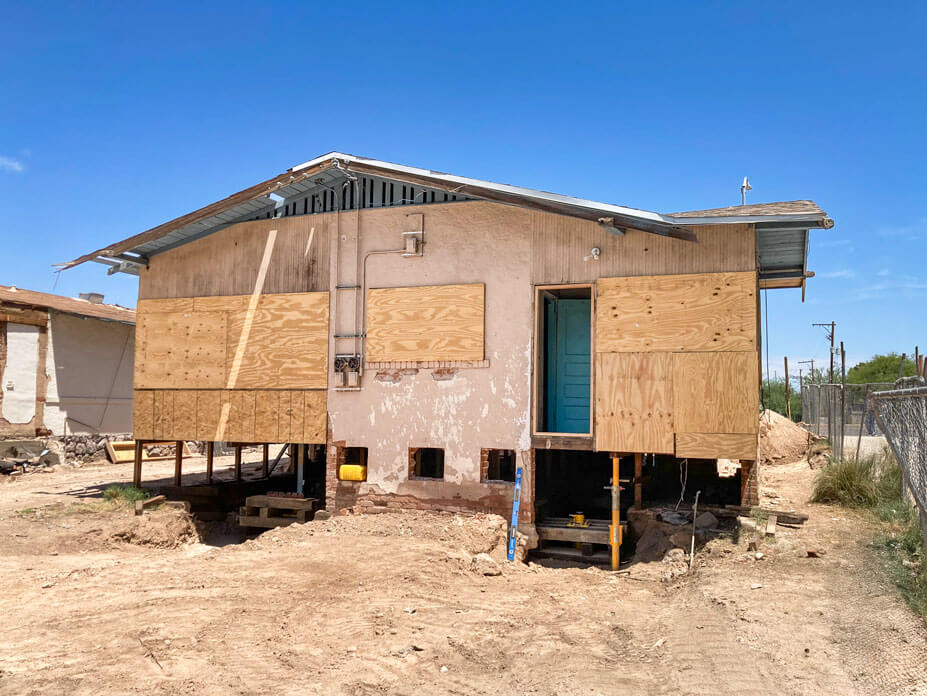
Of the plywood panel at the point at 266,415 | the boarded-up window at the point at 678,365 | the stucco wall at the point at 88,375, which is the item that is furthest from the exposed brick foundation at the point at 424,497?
the stucco wall at the point at 88,375

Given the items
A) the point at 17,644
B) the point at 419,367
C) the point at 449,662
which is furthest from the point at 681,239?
the point at 17,644

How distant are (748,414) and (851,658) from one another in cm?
501

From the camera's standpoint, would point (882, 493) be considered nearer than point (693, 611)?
No

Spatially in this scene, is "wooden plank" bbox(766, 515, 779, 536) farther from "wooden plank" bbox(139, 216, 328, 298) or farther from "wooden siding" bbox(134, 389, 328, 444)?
"wooden plank" bbox(139, 216, 328, 298)

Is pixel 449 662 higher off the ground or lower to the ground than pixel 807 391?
lower

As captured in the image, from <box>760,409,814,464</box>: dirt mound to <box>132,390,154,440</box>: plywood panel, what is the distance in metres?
15.5

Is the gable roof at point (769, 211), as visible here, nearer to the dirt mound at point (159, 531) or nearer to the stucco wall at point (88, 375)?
the dirt mound at point (159, 531)

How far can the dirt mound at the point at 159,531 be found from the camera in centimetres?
1295

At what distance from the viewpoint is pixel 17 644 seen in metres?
7.34

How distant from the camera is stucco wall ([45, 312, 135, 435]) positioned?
21422 mm

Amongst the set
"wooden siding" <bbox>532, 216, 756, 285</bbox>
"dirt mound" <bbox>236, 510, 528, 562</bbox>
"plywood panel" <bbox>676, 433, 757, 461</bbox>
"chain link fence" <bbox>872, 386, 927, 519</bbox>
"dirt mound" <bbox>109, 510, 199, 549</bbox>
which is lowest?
"dirt mound" <bbox>109, 510, 199, 549</bbox>

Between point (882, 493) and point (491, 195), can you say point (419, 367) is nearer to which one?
point (491, 195)

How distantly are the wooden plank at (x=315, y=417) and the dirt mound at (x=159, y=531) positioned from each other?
2955mm

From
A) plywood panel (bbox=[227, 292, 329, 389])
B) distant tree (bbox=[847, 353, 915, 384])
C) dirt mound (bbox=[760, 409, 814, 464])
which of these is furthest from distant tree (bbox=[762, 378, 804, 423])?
plywood panel (bbox=[227, 292, 329, 389])
